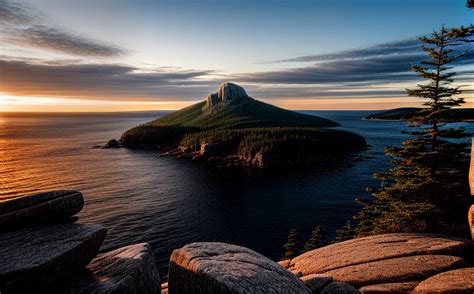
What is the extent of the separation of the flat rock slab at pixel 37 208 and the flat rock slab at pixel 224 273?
549 centimetres

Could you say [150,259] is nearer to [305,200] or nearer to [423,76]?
[423,76]

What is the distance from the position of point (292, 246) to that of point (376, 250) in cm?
3134

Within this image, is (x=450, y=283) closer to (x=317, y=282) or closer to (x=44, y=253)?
(x=317, y=282)

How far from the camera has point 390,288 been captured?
14797mm

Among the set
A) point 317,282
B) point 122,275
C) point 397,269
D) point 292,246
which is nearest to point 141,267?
point 122,275

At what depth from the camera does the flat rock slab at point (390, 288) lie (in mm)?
14609

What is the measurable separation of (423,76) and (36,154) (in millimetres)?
162295

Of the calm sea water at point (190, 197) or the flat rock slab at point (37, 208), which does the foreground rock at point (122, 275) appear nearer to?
the flat rock slab at point (37, 208)

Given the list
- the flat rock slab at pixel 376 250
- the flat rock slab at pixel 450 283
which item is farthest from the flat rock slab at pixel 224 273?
the flat rock slab at pixel 376 250

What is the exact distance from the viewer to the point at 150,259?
13203 mm

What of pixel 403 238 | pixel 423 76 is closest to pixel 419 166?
pixel 423 76

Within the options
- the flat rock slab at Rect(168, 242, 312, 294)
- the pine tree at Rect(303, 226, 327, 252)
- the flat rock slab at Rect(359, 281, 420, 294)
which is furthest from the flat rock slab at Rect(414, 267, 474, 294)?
the pine tree at Rect(303, 226, 327, 252)

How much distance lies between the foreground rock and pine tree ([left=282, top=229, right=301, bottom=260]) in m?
34.9

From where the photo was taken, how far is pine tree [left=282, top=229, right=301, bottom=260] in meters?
45.8
